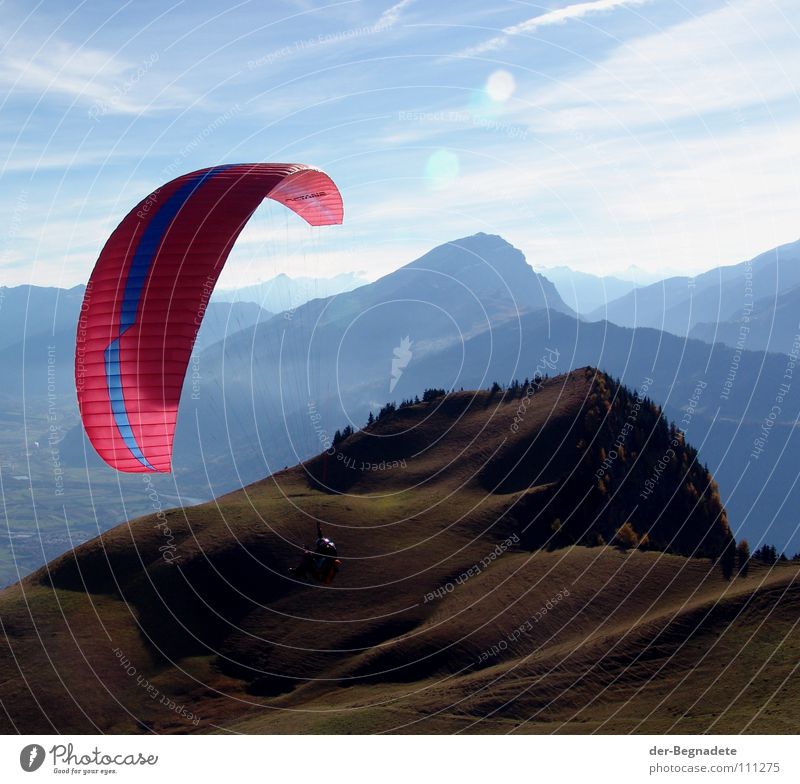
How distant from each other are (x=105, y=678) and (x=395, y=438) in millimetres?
64517

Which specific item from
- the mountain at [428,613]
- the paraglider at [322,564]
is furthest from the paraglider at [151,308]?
the mountain at [428,613]

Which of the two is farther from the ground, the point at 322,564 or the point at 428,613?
the point at 322,564

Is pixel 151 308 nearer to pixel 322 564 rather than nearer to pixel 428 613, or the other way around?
pixel 322 564

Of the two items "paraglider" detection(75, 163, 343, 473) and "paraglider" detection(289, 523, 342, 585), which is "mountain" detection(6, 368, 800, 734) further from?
"paraglider" detection(75, 163, 343, 473)

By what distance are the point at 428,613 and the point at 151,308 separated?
184 feet

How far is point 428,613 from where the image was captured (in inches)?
3300

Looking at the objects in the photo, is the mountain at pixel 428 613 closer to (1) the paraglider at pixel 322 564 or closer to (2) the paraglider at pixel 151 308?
(1) the paraglider at pixel 322 564

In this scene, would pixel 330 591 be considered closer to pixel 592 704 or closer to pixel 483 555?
pixel 483 555

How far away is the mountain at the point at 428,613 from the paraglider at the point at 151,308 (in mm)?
34846

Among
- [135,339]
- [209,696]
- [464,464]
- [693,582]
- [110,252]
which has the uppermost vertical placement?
[110,252]

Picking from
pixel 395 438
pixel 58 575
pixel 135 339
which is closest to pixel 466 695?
pixel 135 339

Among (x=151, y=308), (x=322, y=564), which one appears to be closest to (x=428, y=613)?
(x=322, y=564)

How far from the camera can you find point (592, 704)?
61219 mm

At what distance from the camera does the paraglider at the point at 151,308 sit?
33.3 m
